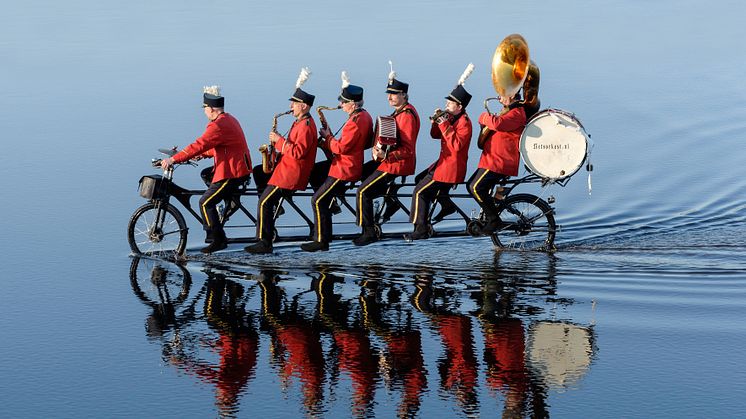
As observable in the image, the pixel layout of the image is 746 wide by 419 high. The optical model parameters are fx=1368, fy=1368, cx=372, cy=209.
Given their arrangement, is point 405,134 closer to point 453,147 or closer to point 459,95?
point 453,147

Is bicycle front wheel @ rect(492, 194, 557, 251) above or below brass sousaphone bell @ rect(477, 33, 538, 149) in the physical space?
below

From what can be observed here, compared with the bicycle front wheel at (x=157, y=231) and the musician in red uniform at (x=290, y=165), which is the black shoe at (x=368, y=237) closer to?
the musician in red uniform at (x=290, y=165)

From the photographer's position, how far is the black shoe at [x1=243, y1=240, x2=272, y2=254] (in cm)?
1495

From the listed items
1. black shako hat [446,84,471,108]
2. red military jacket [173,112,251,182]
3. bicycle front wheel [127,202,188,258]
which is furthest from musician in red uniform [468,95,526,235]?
bicycle front wheel [127,202,188,258]

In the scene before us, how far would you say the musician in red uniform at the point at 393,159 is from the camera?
14492mm

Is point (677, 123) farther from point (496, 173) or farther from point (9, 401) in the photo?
point (9, 401)

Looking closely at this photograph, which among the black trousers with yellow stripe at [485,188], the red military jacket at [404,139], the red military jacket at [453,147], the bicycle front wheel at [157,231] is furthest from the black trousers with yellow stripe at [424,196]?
the bicycle front wheel at [157,231]

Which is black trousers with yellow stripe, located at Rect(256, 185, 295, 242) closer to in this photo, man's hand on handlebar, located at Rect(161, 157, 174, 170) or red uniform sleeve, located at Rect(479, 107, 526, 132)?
man's hand on handlebar, located at Rect(161, 157, 174, 170)

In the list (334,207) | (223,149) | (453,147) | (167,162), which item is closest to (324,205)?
(334,207)

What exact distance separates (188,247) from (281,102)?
910 centimetres

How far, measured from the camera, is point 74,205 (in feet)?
58.1

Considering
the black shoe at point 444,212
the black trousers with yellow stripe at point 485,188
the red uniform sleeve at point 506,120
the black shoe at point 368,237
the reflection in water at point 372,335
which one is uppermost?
the red uniform sleeve at point 506,120

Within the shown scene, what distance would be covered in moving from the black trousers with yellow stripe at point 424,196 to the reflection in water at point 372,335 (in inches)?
39.2

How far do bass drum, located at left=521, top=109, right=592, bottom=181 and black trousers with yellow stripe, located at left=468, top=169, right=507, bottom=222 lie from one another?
1.33 feet
